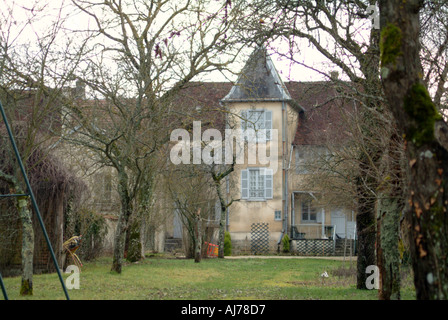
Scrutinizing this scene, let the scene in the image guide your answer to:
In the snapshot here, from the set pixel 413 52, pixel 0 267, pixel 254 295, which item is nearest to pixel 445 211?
pixel 413 52

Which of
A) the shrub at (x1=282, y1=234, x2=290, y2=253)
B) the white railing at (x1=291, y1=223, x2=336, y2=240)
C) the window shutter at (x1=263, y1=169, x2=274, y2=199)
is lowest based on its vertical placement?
the shrub at (x1=282, y1=234, x2=290, y2=253)

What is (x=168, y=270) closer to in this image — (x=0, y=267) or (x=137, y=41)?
(x=0, y=267)

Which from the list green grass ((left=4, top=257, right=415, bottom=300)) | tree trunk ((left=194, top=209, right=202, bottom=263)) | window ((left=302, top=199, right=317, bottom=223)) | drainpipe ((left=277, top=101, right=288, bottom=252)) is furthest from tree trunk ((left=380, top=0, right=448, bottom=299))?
window ((left=302, top=199, right=317, bottom=223))

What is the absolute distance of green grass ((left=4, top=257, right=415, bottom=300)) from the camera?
11875 mm

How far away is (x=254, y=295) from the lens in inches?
475

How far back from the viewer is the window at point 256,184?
32894mm

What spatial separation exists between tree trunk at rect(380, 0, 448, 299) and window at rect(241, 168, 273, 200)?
26.6 metres

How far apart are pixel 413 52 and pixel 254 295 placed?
7177 millimetres

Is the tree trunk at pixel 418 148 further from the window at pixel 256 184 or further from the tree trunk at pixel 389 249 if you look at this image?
the window at pixel 256 184

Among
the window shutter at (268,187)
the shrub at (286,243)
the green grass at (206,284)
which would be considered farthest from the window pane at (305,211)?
the green grass at (206,284)

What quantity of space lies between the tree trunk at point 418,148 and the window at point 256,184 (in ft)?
87.2

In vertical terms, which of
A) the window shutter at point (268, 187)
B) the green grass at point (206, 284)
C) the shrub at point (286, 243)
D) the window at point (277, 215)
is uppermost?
the window shutter at point (268, 187)

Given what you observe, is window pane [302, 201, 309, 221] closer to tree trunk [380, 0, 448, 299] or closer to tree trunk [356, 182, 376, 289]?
tree trunk [356, 182, 376, 289]

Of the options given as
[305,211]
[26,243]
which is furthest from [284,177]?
[26,243]
